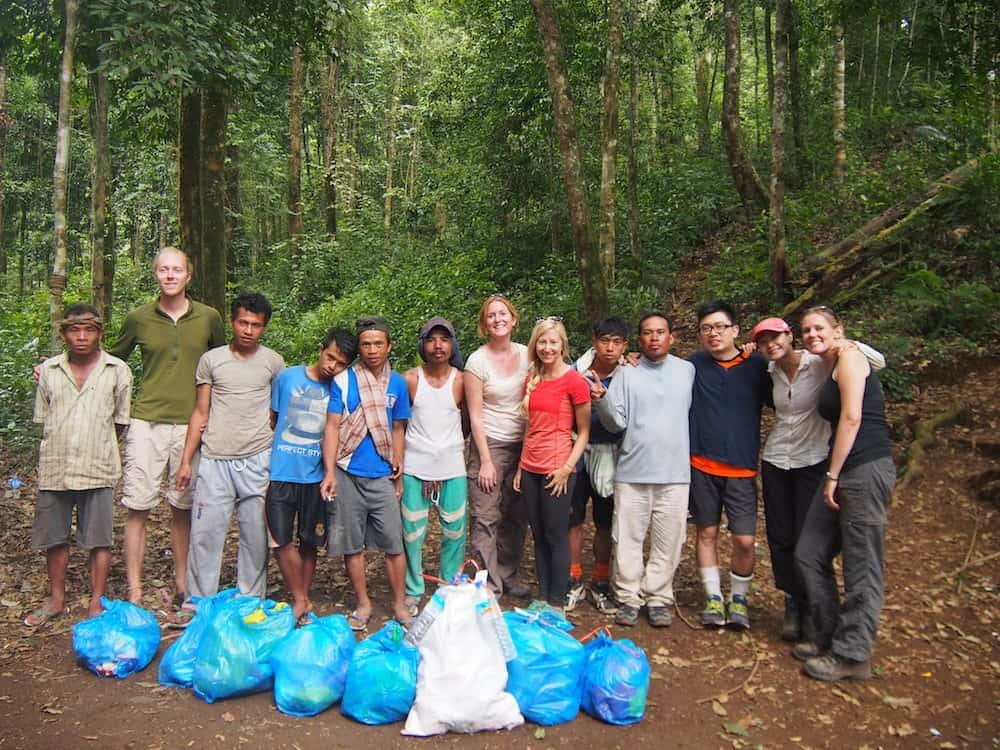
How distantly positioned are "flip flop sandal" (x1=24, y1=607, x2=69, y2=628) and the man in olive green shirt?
0.47m

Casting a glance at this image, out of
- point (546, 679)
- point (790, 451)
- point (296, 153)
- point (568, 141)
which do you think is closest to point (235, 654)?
point (546, 679)

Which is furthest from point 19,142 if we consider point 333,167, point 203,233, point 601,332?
point 601,332

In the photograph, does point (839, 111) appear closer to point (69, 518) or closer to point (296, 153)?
point (296, 153)

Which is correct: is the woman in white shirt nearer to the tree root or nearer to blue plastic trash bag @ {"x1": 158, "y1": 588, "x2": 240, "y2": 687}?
blue plastic trash bag @ {"x1": 158, "y1": 588, "x2": 240, "y2": 687}

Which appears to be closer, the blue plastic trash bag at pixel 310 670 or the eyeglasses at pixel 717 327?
the blue plastic trash bag at pixel 310 670

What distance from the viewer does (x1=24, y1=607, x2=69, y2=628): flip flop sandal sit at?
4.45m

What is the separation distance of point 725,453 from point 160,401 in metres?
3.43

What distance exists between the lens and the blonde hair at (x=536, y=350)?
4512 mm

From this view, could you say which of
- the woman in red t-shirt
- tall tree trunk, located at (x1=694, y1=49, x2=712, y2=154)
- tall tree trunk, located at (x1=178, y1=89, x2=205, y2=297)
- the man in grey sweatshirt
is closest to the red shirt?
the woman in red t-shirt

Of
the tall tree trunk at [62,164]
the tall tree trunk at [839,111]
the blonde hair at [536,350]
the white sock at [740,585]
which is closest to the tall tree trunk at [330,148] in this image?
the tall tree trunk at [839,111]

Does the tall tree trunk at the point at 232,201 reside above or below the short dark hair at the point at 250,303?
above

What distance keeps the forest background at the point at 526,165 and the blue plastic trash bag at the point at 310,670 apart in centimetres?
410

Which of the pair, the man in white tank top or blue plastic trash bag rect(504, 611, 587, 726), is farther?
the man in white tank top

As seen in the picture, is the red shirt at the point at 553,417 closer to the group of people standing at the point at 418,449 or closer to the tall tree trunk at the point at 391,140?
the group of people standing at the point at 418,449
